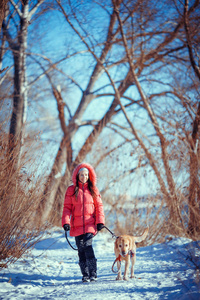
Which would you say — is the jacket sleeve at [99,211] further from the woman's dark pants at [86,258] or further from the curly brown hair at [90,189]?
the woman's dark pants at [86,258]

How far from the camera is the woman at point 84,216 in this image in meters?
2.87

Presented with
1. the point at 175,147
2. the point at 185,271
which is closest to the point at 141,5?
the point at 175,147

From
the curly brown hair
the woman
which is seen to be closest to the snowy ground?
the woman

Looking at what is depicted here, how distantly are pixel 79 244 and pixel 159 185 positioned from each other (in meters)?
2.63

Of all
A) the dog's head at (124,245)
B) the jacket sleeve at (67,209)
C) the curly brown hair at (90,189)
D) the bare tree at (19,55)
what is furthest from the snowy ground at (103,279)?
the bare tree at (19,55)

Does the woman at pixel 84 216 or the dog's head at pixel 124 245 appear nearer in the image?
the dog's head at pixel 124 245

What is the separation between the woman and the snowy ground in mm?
235

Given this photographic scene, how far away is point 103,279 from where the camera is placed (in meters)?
2.88

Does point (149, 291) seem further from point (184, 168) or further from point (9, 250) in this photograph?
point (184, 168)

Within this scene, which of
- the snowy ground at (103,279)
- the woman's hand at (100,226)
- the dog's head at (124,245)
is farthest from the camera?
the woman's hand at (100,226)

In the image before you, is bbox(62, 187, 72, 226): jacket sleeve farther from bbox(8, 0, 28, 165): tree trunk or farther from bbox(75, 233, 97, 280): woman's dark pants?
bbox(8, 0, 28, 165): tree trunk

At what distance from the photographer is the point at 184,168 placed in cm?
418

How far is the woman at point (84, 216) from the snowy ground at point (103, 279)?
9.3 inches

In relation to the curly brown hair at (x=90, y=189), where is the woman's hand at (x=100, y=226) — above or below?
below
